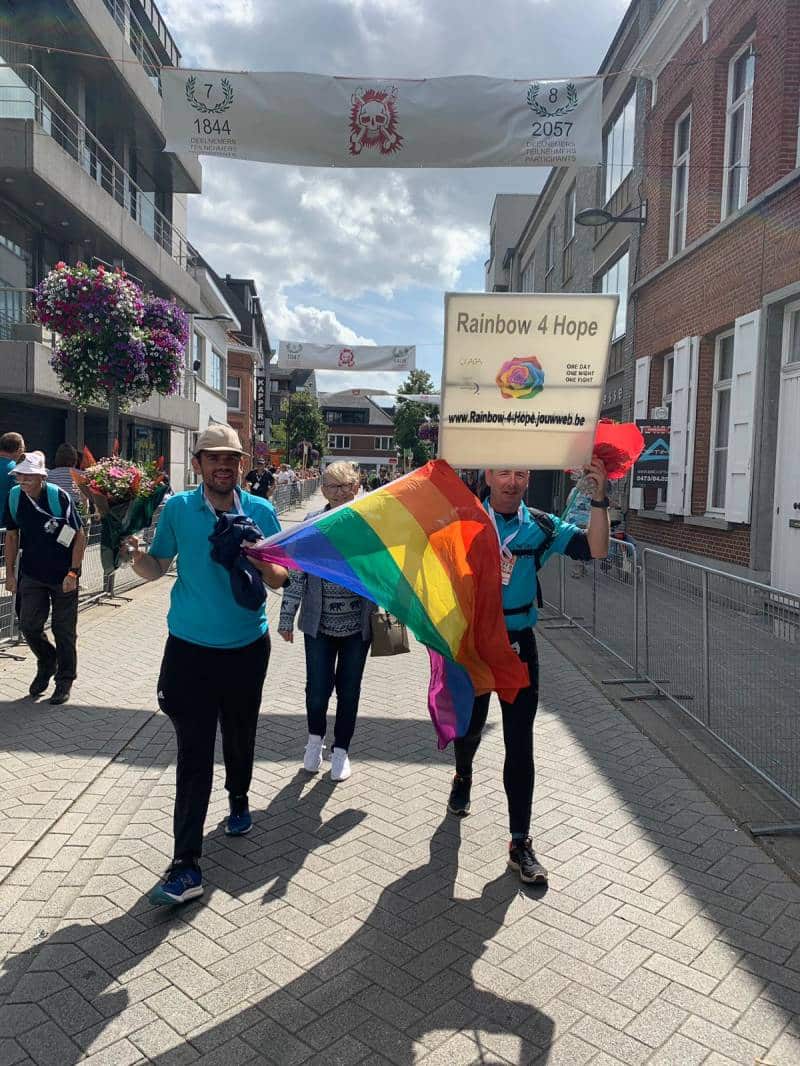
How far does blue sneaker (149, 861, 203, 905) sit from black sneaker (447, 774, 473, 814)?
4.97 feet

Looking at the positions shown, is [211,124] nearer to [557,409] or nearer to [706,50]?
[557,409]

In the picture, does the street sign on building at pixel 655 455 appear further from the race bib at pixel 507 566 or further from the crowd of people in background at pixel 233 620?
the race bib at pixel 507 566

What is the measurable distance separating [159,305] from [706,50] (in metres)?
9.54

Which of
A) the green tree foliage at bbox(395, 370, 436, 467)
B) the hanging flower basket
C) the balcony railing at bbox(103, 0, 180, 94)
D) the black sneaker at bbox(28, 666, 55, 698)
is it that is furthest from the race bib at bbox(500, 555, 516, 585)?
the green tree foliage at bbox(395, 370, 436, 467)

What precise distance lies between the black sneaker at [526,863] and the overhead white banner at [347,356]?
91.6 feet

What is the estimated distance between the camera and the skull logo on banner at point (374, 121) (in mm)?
9117

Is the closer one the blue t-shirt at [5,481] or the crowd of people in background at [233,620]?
the crowd of people in background at [233,620]

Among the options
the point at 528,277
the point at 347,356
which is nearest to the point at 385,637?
the point at 347,356

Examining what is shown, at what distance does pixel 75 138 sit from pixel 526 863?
18.6m

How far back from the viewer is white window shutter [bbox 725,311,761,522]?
1121cm

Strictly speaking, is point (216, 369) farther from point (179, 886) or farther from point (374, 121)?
point (179, 886)

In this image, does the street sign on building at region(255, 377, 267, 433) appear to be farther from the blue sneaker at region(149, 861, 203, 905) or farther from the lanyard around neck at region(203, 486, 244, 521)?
the blue sneaker at region(149, 861, 203, 905)

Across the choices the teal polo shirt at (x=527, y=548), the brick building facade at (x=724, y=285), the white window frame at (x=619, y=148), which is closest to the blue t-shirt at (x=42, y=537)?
the teal polo shirt at (x=527, y=548)

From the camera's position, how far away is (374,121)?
9.19 metres
